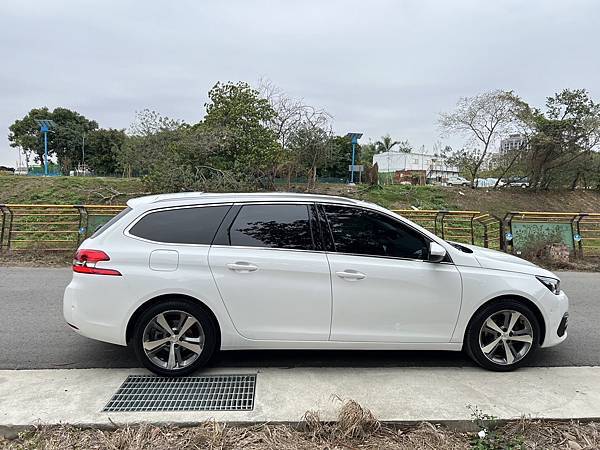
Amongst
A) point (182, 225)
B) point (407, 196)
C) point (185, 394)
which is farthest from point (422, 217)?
point (407, 196)

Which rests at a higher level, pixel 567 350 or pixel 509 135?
pixel 509 135

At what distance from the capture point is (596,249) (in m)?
11.1

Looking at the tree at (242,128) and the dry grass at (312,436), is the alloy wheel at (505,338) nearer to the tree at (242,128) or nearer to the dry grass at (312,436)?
the dry grass at (312,436)

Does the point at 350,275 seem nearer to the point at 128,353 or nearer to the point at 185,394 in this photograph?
the point at 185,394

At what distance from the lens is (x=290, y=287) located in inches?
152

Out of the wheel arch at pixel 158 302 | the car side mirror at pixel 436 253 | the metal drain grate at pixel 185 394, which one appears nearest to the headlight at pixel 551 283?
the car side mirror at pixel 436 253

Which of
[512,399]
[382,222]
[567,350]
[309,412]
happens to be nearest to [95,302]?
[309,412]

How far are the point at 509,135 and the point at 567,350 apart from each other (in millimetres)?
22541

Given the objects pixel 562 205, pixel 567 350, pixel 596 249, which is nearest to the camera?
pixel 567 350

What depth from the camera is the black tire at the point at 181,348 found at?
3791 mm

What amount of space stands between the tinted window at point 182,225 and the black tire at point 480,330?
2.61 m

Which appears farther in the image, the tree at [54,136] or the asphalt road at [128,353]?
the tree at [54,136]

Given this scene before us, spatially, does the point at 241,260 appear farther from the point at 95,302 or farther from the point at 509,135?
the point at 509,135

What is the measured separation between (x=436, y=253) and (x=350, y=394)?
4.88 feet
